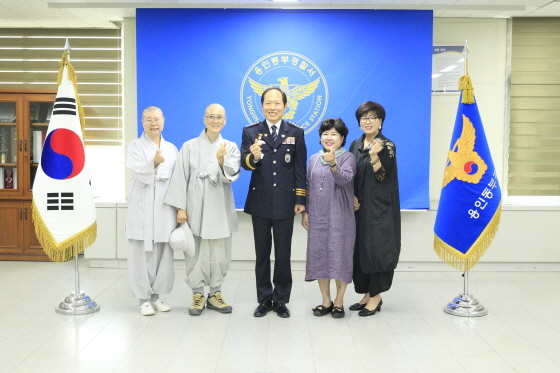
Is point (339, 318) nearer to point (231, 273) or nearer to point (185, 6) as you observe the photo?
point (231, 273)

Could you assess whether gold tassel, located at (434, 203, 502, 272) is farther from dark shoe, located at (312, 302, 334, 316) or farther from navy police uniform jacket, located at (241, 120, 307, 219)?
navy police uniform jacket, located at (241, 120, 307, 219)

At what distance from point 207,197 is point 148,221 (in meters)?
0.42

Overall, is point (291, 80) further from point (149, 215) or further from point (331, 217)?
point (149, 215)

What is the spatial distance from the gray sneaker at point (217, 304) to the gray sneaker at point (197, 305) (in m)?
0.06

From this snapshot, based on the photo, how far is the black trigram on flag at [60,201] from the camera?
398 centimetres

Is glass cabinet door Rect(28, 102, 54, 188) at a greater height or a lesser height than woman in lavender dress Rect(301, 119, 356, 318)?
greater

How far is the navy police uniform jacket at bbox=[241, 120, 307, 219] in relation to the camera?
3.86 m

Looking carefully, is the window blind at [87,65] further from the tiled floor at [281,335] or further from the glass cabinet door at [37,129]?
the tiled floor at [281,335]

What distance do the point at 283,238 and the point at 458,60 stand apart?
267 cm

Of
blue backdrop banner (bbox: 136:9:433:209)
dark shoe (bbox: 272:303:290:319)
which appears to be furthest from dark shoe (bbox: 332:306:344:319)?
blue backdrop banner (bbox: 136:9:433:209)

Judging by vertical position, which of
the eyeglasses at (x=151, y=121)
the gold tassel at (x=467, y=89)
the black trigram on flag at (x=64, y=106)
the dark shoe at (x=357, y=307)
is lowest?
the dark shoe at (x=357, y=307)

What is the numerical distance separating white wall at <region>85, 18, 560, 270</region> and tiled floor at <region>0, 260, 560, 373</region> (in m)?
0.63

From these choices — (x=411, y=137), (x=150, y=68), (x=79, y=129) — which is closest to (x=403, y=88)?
(x=411, y=137)

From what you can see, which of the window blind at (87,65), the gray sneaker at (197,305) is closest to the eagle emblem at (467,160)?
the gray sneaker at (197,305)
